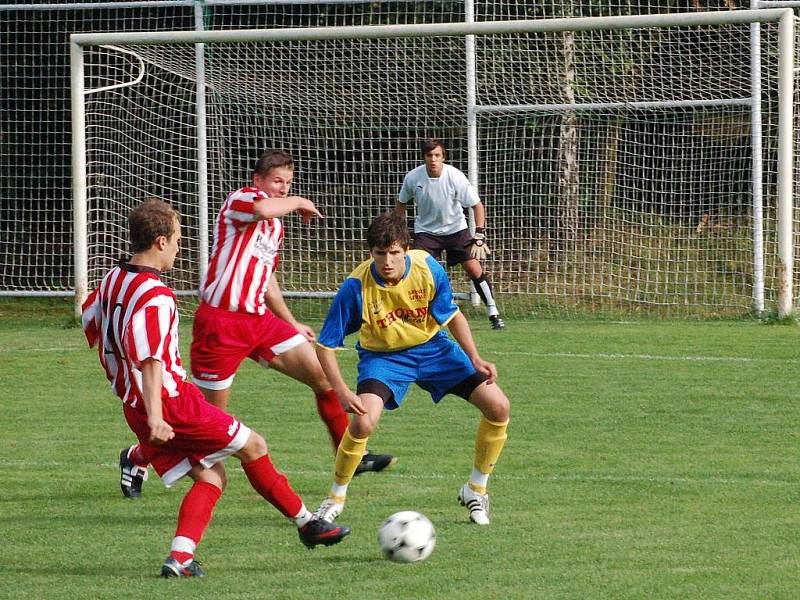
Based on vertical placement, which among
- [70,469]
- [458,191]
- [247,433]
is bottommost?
[70,469]

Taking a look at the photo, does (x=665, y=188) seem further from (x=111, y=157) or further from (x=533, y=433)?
(x=533, y=433)

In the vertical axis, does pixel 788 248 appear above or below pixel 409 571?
above

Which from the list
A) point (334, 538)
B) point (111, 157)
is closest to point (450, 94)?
point (111, 157)

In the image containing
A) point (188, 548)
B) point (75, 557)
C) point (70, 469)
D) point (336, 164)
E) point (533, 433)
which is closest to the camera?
point (188, 548)

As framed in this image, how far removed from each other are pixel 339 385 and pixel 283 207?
1.24 m

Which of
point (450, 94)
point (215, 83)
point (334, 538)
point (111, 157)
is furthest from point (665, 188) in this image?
point (334, 538)

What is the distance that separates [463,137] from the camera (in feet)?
47.5

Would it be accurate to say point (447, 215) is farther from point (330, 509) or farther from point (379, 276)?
point (330, 509)

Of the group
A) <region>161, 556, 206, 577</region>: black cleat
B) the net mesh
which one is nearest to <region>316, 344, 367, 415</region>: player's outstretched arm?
<region>161, 556, 206, 577</region>: black cleat

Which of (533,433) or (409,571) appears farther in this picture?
(533,433)

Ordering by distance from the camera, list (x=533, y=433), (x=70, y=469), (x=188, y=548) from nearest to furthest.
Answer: (x=188, y=548), (x=70, y=469), (x=533, y=433)

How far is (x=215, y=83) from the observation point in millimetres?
14242

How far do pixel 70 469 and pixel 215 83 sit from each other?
7.72 meters

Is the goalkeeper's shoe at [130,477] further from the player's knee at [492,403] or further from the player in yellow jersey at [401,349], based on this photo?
the player's knee at [492,403]
